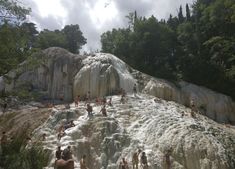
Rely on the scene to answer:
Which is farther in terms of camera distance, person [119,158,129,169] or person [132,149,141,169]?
person [132,149,141,169]

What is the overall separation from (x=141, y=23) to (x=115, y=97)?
17.9 meters

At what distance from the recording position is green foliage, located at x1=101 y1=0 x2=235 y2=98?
138 ft

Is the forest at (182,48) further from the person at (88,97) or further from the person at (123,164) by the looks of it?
the person at (123,164)

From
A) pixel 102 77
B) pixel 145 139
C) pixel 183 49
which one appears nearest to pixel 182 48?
pixel 183 49

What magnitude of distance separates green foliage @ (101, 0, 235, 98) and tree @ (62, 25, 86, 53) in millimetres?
9118

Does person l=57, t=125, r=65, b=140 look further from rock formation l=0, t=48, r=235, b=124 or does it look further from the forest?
the forest

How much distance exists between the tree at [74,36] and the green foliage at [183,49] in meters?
9.12

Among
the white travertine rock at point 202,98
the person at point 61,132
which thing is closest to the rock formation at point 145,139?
the person at point 61,132

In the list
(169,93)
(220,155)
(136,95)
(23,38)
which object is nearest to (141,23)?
(169,93)

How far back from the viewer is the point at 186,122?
2448 cm

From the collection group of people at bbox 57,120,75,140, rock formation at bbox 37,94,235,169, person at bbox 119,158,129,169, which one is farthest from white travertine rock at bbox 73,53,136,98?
person at bbox 119,158,129,169

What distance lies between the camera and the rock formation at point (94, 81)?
1277 inches

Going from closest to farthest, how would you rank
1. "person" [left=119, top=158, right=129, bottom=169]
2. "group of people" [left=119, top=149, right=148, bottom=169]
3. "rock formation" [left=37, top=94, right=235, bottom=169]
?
1. "person" [left=119, top=158, right=129, bottom=169]
2. "group of people" [left=119, top=149, right=148, bottom=169]
3. "rock formation" [left=37, top=94, right=235, bottom=169]

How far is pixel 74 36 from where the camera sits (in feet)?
184
